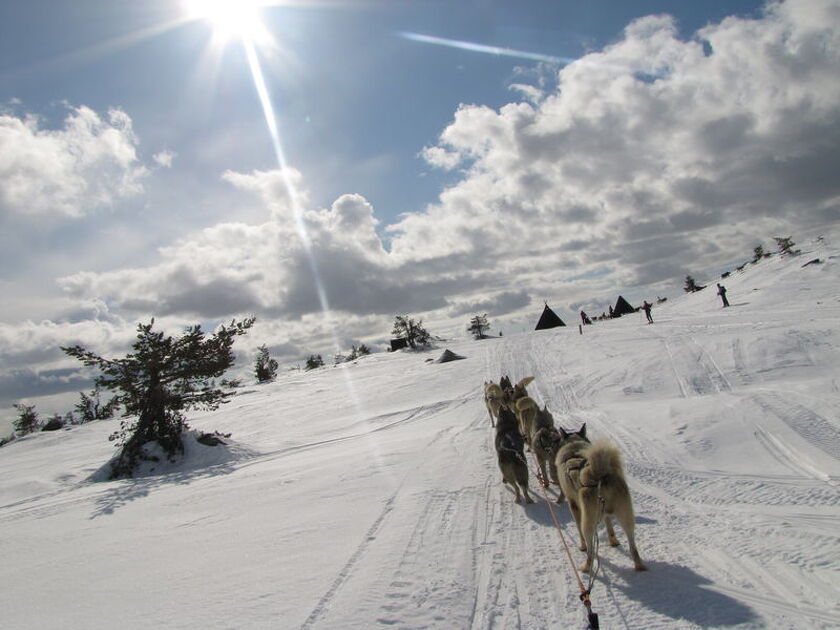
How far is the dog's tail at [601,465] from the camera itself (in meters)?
3.81

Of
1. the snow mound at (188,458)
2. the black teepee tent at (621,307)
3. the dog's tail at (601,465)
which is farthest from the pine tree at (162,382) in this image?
the black teepee tent at (621,307)

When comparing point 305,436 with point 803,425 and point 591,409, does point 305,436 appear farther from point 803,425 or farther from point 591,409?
point 803,425

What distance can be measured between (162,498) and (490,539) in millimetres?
6345

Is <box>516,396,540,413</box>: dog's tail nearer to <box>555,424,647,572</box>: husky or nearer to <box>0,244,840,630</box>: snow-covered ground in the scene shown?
<box>0,244,840,630</box>: snow-covered ground

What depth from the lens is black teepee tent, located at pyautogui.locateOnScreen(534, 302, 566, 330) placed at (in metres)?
51.1

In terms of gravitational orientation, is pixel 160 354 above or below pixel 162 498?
above

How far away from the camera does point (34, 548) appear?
5.77 metres

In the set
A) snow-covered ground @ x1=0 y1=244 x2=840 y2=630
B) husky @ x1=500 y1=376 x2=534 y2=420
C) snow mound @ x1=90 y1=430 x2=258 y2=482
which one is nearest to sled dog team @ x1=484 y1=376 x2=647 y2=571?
snow-covered ground @ x1=0 y1=244 x2=840 y2=630

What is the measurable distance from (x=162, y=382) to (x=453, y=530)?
1217cm

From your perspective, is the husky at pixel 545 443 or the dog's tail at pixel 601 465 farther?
the husky at pixel 545 443

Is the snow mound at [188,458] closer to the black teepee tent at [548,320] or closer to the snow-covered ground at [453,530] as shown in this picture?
the snow-covered ground at [453,530]

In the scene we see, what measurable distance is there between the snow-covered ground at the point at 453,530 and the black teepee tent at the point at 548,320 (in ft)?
126

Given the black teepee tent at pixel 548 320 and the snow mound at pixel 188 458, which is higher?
the black teepee tent at pixel 548 320

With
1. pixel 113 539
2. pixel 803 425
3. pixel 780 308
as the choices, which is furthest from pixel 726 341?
pixel 113 539
